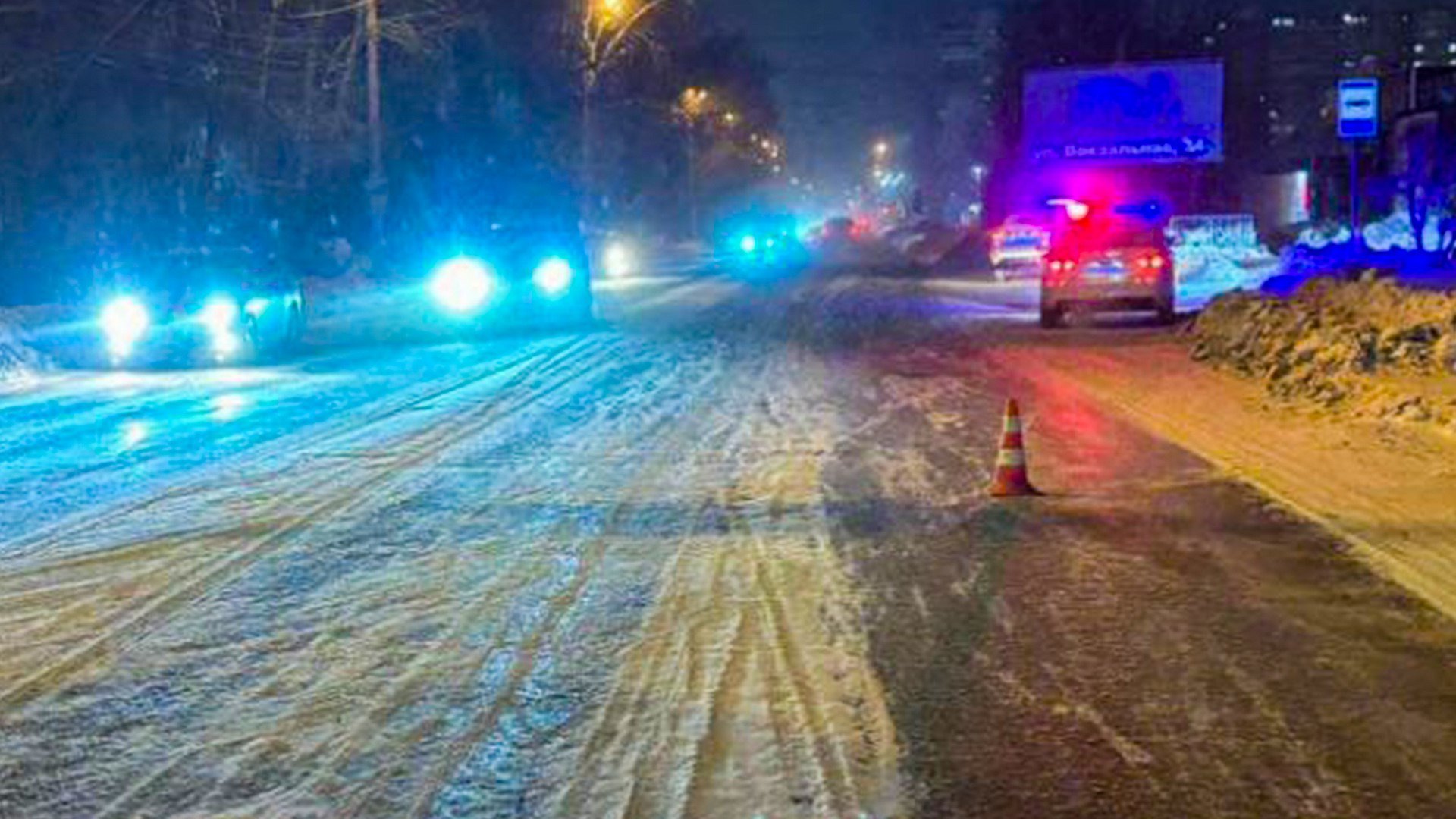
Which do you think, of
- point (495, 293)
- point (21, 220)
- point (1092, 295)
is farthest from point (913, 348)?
point (21, 220)

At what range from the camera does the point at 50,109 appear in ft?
110

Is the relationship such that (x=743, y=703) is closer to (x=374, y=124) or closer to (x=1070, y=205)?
(x=374, y=124)

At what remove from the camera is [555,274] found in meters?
32.4

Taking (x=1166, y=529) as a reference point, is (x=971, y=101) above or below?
above

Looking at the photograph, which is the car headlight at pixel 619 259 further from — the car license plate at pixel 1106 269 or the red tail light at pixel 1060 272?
the car license plate at pixel 1106 269

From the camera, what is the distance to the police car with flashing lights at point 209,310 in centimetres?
2712

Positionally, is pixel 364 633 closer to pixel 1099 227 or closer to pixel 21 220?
pixel 1099 227

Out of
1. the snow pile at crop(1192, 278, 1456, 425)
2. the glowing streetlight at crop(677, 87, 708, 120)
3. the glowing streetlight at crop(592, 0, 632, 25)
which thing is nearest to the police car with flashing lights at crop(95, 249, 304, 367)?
the snow pile at crop(1192, 278, 1456, 425)

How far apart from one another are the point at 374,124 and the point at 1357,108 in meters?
23.7

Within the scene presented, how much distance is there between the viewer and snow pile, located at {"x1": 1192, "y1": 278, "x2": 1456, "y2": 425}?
14.8 meters

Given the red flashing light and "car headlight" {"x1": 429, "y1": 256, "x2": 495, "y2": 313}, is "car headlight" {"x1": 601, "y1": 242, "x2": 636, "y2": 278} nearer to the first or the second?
the red flashing light

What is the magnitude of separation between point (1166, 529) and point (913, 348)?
42.9 ft

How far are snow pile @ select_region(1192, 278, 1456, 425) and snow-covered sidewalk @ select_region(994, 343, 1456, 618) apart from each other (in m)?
0.39

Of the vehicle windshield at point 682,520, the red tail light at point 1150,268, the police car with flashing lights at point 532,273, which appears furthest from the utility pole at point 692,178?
the red tail light at point 1150,268
